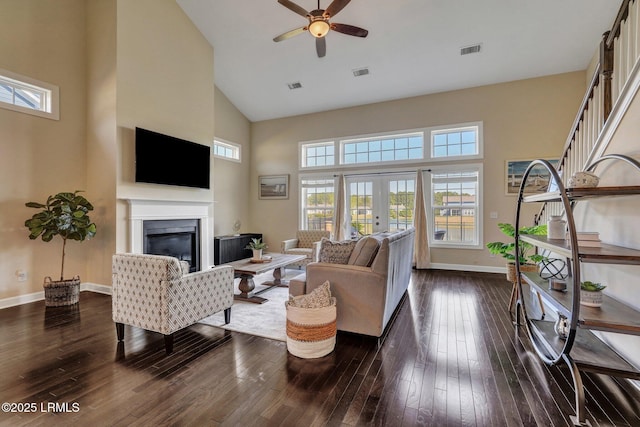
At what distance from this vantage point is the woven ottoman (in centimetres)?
240

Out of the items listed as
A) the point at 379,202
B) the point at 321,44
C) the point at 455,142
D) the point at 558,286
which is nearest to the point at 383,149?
the point at 379,202

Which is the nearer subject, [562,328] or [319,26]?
[562,328]

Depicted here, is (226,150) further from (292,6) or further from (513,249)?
(513,249)

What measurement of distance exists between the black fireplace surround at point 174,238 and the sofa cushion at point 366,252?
3.48 metres

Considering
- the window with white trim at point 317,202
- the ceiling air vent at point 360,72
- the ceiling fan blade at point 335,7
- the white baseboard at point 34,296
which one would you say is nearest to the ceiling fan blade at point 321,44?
the ceiling fan blade at point 335,7

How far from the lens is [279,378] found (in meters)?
2.13

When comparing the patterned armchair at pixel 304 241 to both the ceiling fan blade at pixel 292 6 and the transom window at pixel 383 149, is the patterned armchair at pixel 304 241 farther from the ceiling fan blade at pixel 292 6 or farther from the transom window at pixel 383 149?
the ceiling fan blade at pixel 292 6

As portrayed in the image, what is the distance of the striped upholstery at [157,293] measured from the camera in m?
2.43

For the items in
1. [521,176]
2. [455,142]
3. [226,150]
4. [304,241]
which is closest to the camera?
[521,176]

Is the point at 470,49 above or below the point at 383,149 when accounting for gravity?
above

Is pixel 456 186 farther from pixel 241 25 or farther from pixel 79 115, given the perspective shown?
pixel 79 115

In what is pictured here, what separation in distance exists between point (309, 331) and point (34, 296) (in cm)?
418

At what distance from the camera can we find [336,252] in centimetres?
302

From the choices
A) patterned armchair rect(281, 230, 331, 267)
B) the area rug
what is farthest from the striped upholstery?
patterned armchair rect(281, 230, 331, 267)
